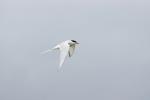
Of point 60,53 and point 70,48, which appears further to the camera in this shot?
point 70,48

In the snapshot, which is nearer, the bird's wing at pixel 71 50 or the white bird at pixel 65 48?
the white bird at pixel 65 48

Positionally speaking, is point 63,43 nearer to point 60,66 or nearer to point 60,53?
point 60,53

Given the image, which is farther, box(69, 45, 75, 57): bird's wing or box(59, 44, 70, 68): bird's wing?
box(69, 45, 75, 57): bird's wing

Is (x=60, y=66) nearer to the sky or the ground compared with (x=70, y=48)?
nearer to the ground

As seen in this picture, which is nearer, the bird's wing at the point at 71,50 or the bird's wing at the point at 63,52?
the bird's wing at the point at 63,52

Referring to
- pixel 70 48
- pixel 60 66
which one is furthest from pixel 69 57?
pixel 60 66

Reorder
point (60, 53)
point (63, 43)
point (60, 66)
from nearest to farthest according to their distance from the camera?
point (60, 66) < point (60, 53) < point (63, 43)

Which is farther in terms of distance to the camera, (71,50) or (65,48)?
(71,50)

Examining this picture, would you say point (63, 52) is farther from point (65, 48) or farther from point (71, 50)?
point (71, 50)

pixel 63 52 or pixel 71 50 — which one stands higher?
pixel 71 50

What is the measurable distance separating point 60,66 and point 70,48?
6.99 metres

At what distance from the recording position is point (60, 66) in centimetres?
2648

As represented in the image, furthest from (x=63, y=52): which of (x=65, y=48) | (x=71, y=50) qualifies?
(x=71, y=50)

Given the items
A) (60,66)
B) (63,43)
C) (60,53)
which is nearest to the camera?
(60,66)
